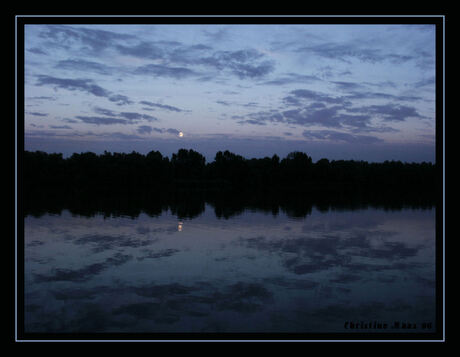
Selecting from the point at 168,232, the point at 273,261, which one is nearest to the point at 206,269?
the point at 273,261

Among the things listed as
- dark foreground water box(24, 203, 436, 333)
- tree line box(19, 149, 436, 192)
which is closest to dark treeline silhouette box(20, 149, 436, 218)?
tree line box(19, 149, 436, 192)

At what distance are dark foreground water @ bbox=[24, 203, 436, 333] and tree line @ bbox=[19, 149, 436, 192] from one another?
59.1m

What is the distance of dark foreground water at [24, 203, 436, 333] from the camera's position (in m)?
9.16

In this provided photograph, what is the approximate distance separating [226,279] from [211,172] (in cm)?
8667

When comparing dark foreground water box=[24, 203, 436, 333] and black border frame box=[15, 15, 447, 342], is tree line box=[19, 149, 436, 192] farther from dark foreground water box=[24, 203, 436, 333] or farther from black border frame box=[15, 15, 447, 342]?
black border frame box=[15, 15, 447, 342]

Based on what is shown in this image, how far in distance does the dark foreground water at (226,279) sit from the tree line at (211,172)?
59141mm

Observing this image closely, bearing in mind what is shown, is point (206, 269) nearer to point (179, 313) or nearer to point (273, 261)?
point (273, 261)

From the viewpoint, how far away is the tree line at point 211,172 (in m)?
79.9

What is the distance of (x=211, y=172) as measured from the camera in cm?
9894

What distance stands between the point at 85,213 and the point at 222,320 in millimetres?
24340
